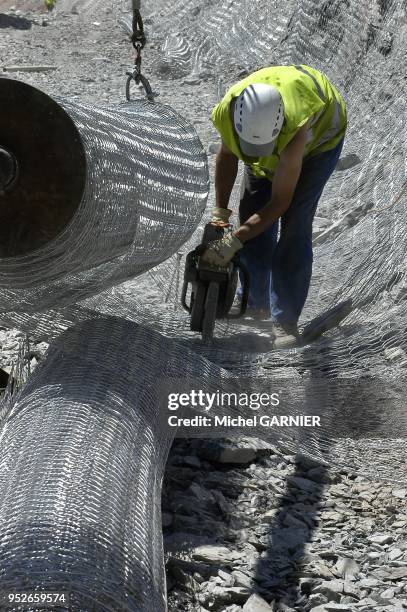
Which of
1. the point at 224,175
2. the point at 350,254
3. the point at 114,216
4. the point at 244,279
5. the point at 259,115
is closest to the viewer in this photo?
the point at 114,216

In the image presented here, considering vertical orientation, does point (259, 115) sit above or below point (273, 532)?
above

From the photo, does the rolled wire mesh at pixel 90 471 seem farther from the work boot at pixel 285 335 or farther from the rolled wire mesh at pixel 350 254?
the work boot at pixel 285 335

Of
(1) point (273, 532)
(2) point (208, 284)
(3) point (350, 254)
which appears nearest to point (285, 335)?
(2) point (208, 284)

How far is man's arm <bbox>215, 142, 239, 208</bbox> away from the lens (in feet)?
14.6

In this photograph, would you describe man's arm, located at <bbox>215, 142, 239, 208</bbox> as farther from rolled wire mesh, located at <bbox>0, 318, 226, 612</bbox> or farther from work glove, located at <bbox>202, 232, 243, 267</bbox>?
rolled wire mesh, located at <bbox>0, 318, 226, 612</bbox>

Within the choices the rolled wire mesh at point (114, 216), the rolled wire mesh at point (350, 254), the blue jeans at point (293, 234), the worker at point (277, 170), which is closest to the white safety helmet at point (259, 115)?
the worker at point (277, 170)

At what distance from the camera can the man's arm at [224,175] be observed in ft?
14.6

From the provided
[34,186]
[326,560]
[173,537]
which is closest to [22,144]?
[34,186]

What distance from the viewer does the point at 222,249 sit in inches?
157

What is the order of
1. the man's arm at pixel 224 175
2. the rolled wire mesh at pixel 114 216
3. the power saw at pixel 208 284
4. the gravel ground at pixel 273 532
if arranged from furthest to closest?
the man's arm at pixel 224 175 → the power saw at pixel 208 284 → the rolled wire mesh at pixel 114 216 → the gravel ground at pixel 273 532

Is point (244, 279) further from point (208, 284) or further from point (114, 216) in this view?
point (114, 216)

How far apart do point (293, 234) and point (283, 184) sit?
0.61m

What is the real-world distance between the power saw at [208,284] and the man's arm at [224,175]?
1.37 ft

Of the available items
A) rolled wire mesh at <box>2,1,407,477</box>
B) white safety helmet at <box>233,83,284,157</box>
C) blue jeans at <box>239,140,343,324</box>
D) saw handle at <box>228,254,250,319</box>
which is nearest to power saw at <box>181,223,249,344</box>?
saw handle at <box>228,254,250,319</box>
